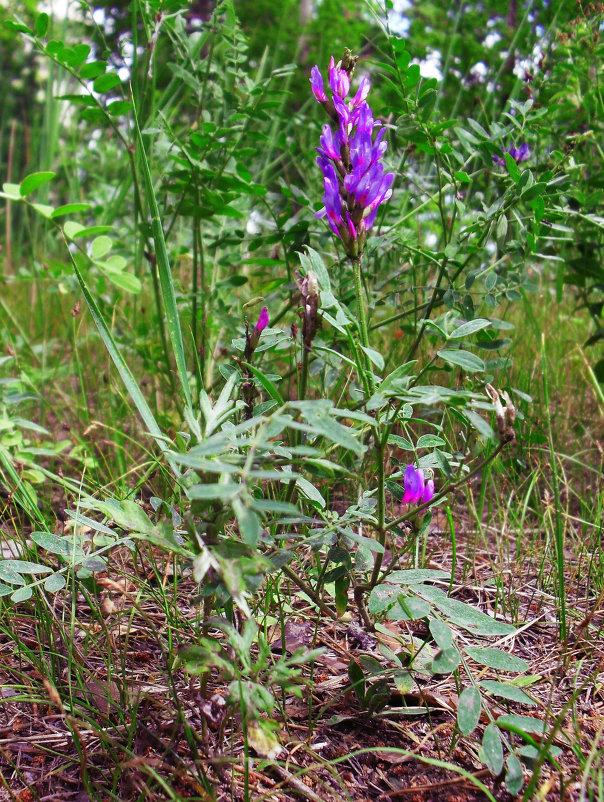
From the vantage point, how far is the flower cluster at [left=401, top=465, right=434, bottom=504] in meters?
0.98

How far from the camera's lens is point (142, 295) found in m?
2.75

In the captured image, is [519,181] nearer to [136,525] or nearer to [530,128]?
[530,128]

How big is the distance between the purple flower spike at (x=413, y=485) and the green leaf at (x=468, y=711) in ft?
0.88

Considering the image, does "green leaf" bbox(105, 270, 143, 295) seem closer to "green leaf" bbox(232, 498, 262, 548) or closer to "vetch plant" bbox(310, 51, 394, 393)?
"vetch plant" bbox(310, 51, 394, 393)

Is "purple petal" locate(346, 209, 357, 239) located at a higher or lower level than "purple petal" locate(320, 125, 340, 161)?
lower

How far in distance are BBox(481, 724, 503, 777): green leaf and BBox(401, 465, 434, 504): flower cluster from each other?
0.31 meters

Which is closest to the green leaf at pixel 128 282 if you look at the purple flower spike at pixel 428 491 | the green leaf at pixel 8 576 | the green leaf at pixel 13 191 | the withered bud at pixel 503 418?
the green leaf at pixel 13 191

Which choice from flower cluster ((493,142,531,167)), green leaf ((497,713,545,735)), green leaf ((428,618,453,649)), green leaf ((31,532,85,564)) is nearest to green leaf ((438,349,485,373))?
green leaf ((428,618,453,649))

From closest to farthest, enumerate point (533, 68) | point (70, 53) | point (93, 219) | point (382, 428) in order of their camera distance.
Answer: point (382, 428) < point (70, 53) < point (533, 68) < point (93, 219)

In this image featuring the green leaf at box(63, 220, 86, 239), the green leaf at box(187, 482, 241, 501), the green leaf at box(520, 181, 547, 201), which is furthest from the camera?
the green leaf at box(63, 220, 86, 239)

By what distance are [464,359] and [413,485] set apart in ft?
0.71

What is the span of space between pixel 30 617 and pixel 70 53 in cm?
117

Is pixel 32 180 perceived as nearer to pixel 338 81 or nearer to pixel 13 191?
pixel 13 191

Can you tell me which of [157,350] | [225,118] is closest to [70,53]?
[225,118]
